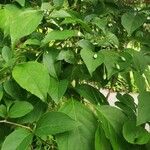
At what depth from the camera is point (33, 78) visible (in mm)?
772

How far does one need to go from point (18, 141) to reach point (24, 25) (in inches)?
10.6

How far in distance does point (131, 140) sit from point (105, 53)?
0.20 m

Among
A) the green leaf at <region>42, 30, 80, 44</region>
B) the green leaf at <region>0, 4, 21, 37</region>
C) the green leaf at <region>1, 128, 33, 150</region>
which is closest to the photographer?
the green leaf at <region>1, 128, 33, 150</region>

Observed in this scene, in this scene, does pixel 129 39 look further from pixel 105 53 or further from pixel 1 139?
pixel 1 139

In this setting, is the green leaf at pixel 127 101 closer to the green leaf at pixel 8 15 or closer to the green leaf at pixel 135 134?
the green leaf at pixel 135 134

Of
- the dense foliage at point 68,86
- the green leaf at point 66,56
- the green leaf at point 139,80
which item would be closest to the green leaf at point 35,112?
the dense foliage at point 68,86

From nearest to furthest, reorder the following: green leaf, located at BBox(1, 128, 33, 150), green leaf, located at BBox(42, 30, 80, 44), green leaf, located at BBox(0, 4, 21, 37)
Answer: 1. green leaf, located at BBox(1, 128, 33, 150)
2. green leaf, located at BBox(42, 30, 80, 44)
3. green leaf, located at BBox(0, 4, 21, 37)

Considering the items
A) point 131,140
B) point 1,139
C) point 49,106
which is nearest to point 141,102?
point 131,140

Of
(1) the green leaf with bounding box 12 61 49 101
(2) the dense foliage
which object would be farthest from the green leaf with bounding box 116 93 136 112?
(1) the green leaf with bounding box 12 61 49 101

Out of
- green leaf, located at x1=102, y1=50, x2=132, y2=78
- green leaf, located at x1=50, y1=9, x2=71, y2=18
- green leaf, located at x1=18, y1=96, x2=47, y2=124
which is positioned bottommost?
green leaf, located at x1=18, y1=96, x2=47, y2=124

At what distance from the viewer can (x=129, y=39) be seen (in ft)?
3.22

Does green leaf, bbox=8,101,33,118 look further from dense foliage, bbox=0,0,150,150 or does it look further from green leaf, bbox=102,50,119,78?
green leaf, bbox=102,50,119,78

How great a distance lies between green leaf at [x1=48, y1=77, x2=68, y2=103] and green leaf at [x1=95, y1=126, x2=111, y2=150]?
11cm

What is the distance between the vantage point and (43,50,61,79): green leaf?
0.84m
